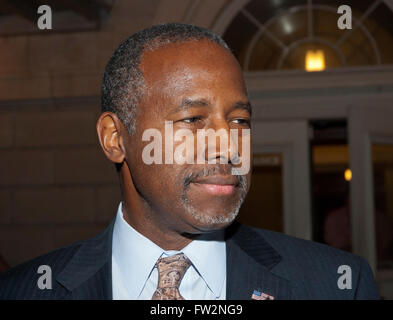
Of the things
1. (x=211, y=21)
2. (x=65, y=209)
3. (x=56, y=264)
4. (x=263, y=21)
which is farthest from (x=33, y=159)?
(x=56, y=264)

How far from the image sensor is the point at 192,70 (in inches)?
45.9

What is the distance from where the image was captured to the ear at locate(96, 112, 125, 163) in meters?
1.34

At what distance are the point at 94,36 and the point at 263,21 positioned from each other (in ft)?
5.15

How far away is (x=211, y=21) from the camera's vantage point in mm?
4488

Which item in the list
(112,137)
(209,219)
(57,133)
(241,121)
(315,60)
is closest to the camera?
(209,219)

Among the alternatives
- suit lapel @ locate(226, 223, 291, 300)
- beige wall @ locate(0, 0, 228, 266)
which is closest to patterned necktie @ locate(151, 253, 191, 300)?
suit lapel @ locate(226, 223, 291, 300)

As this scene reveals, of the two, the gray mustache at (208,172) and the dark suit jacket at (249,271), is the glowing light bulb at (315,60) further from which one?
the gray mustache at (208,172)

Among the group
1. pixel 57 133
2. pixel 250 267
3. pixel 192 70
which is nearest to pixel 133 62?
pixel 192 70

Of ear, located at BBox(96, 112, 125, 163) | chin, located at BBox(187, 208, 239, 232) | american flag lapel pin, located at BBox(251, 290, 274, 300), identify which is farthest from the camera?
ear, located at BBox(96, 112, 125, 163)

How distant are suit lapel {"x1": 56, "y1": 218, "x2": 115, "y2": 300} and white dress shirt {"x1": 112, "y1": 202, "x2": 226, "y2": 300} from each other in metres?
0.03

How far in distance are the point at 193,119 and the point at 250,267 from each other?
43cm

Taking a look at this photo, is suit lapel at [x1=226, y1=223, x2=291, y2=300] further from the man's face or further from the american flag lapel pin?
the man's face

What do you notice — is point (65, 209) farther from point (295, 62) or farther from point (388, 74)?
point (388, 74)

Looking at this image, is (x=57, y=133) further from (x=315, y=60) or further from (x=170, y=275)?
(x=170, y=275)
